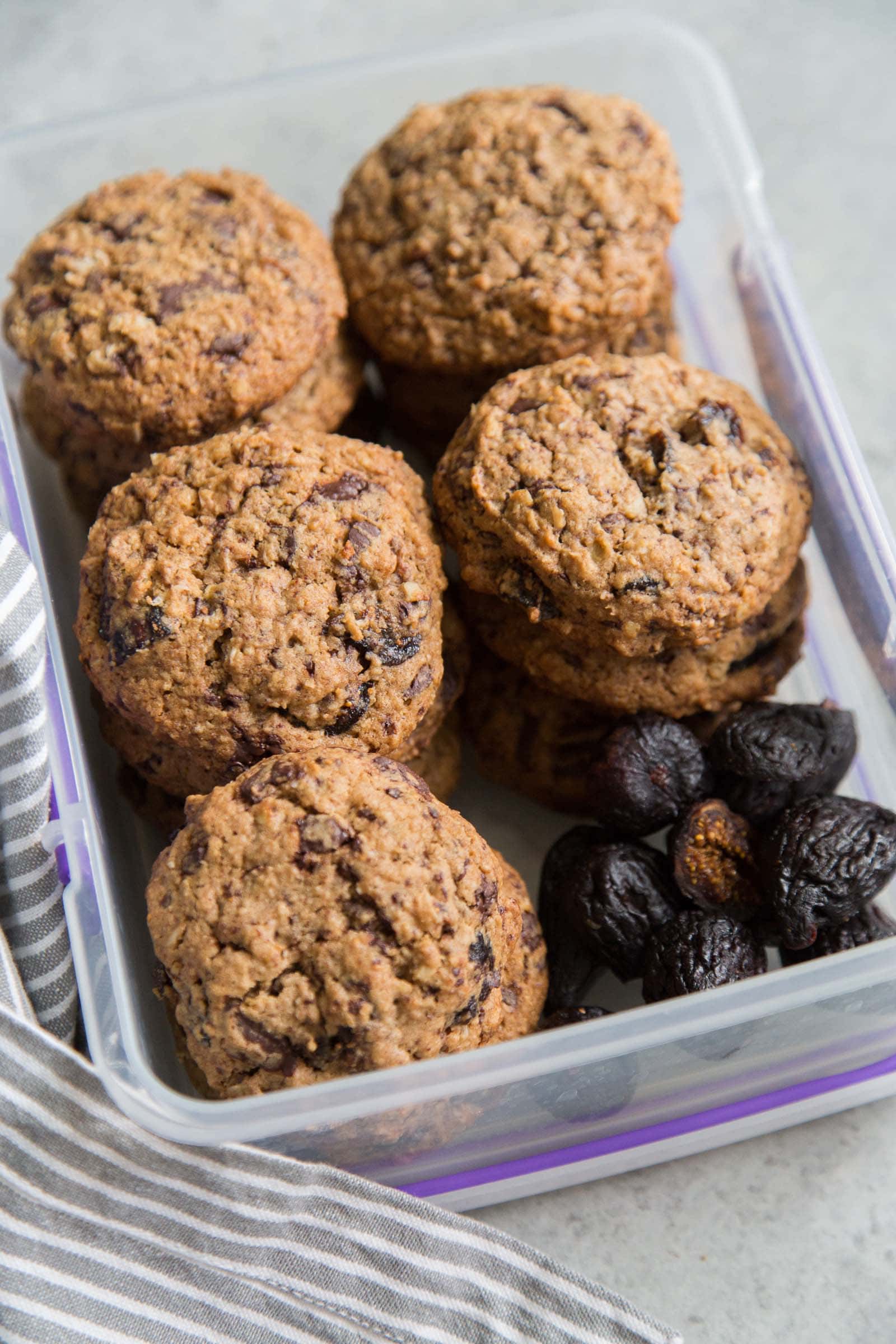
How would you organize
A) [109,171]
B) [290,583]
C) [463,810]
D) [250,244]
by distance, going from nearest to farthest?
[290,583]
[250,244]
[463,810]
[109,171]

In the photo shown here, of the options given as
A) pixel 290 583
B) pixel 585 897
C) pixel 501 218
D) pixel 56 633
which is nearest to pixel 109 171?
pixel 501 218

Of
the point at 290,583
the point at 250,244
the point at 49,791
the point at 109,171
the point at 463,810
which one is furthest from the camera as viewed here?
the point at 109,171

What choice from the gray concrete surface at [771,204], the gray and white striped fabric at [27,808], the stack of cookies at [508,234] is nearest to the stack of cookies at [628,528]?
the stack of cookies at [508,234]

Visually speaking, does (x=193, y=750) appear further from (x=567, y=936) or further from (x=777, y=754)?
(x=777, y=754)

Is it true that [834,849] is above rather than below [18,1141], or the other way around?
above

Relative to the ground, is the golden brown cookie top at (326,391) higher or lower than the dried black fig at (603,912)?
higher

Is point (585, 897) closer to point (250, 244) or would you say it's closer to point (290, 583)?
point (290, 583)

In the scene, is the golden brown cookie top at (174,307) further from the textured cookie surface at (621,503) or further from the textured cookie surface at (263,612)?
the textured cookie surface at (621,503)
